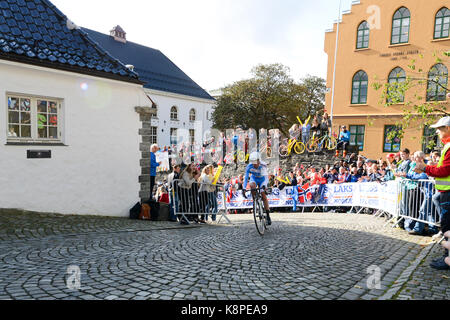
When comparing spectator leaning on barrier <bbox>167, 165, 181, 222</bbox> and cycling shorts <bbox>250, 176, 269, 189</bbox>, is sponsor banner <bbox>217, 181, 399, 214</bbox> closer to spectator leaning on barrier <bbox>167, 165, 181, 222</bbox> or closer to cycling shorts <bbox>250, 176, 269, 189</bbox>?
spectator leaning on barrier <bbox>167, 165, 181, 222</bbox>

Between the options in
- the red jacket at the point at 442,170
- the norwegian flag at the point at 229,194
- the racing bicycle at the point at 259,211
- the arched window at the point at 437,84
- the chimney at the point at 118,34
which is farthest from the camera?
the chimney at the point at 118,34

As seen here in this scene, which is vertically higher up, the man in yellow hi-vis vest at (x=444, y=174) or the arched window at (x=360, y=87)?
the arched window at (x=360, y=87)

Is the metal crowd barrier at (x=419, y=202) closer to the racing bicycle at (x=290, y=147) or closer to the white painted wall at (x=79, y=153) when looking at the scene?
the white painted wall at (x=79, y=153)

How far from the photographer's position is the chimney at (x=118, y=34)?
44.9 m

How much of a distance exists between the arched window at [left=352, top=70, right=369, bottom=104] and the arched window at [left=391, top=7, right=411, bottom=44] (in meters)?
3.37

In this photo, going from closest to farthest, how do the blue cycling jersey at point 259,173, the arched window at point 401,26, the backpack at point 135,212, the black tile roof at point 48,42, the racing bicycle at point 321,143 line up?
the blue cycling jersey at point 259,173 < the black tile roof at point 48,42 < the backpack at point 135,212 < the racing bicycle at point 321,143 < the arched window at point 401,26

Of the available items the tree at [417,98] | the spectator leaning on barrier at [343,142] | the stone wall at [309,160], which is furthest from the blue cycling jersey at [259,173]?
the spectator leaning on barrier at [343,142]

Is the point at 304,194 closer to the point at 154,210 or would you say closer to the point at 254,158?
the point at 154,210

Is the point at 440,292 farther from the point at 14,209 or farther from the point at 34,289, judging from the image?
the point at 14,209

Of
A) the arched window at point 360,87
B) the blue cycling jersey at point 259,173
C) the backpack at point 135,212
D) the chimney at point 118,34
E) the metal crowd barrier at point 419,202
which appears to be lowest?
the backpack at point 135,212

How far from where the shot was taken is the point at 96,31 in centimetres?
4341

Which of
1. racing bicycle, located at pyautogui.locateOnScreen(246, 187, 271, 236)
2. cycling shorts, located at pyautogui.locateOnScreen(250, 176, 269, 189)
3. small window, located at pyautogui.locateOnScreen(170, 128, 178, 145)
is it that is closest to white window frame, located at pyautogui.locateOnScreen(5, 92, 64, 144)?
cycling shorts, located at pyautogui.locateOnScreen(250, 176, 269, 189)
